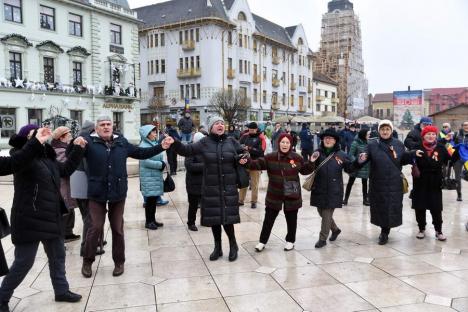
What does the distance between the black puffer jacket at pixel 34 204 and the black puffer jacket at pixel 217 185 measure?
5.44 ft

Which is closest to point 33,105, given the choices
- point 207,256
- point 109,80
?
point 109,80

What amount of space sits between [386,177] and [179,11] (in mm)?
44318

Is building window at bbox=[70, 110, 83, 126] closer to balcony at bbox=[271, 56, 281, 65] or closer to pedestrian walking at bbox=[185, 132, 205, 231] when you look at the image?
balcony at bbox=[271, 56, 281, 65]

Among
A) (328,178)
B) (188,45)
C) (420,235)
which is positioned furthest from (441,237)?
(188,45)

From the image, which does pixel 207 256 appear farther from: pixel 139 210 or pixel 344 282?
pixel 139 210

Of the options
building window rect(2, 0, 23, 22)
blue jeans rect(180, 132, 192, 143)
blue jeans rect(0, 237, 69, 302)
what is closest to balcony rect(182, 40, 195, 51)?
building window rect(2, 0, 23, 22)

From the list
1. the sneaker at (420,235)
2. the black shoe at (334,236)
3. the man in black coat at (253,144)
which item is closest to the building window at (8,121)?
the man in black coat at (253,144)

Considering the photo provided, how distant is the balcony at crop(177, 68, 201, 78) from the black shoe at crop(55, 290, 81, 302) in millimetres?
41979

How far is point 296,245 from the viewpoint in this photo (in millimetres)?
6090

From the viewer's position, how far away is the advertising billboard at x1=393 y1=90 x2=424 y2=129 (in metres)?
20.2

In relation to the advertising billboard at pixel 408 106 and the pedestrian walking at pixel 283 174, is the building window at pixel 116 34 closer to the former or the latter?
the advertising billboard at pixel 408 106

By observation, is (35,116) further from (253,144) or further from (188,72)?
(253,144)

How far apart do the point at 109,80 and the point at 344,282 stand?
34124 millimetres

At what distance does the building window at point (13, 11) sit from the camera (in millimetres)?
28516
